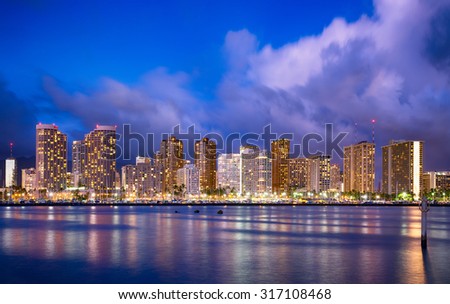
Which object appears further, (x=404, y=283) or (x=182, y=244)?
(x=182, y=244)

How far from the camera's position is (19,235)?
6775 centimetres
